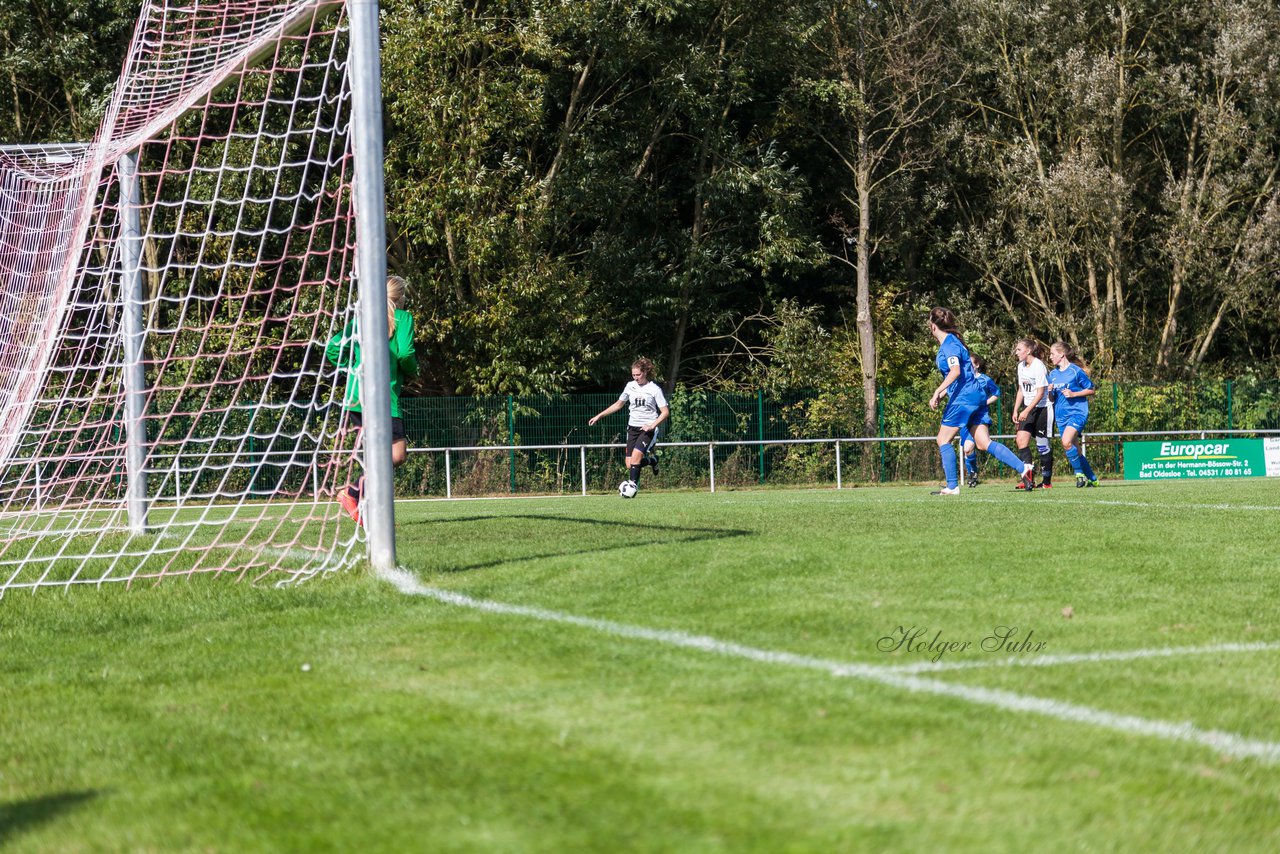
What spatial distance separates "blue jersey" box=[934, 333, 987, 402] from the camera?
597 inches

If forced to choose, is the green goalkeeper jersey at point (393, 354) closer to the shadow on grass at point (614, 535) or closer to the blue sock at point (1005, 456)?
the shadow on grass at point (614, 535)

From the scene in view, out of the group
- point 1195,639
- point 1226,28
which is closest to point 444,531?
point 1195,639

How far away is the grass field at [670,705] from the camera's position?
306cm

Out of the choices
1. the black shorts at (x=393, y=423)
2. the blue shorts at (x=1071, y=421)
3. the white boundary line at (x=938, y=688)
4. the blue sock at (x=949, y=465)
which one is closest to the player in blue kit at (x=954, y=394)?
the blue sock at (x=949, y=465)

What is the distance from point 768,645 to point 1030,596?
1.65 metres

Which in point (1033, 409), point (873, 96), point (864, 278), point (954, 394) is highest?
point (873, 96)

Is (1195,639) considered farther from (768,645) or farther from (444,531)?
(444,531)

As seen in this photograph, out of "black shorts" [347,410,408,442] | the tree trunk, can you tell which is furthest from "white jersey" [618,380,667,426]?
the tree trunk

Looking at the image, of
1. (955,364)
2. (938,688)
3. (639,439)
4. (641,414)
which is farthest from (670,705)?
(641,414)

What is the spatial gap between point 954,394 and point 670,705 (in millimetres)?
12245

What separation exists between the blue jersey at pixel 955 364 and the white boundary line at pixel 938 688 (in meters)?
9.88

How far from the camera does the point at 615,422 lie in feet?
90.6

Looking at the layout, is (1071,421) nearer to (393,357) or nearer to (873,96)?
(393,357)

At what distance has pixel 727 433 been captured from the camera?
93.1 feet
